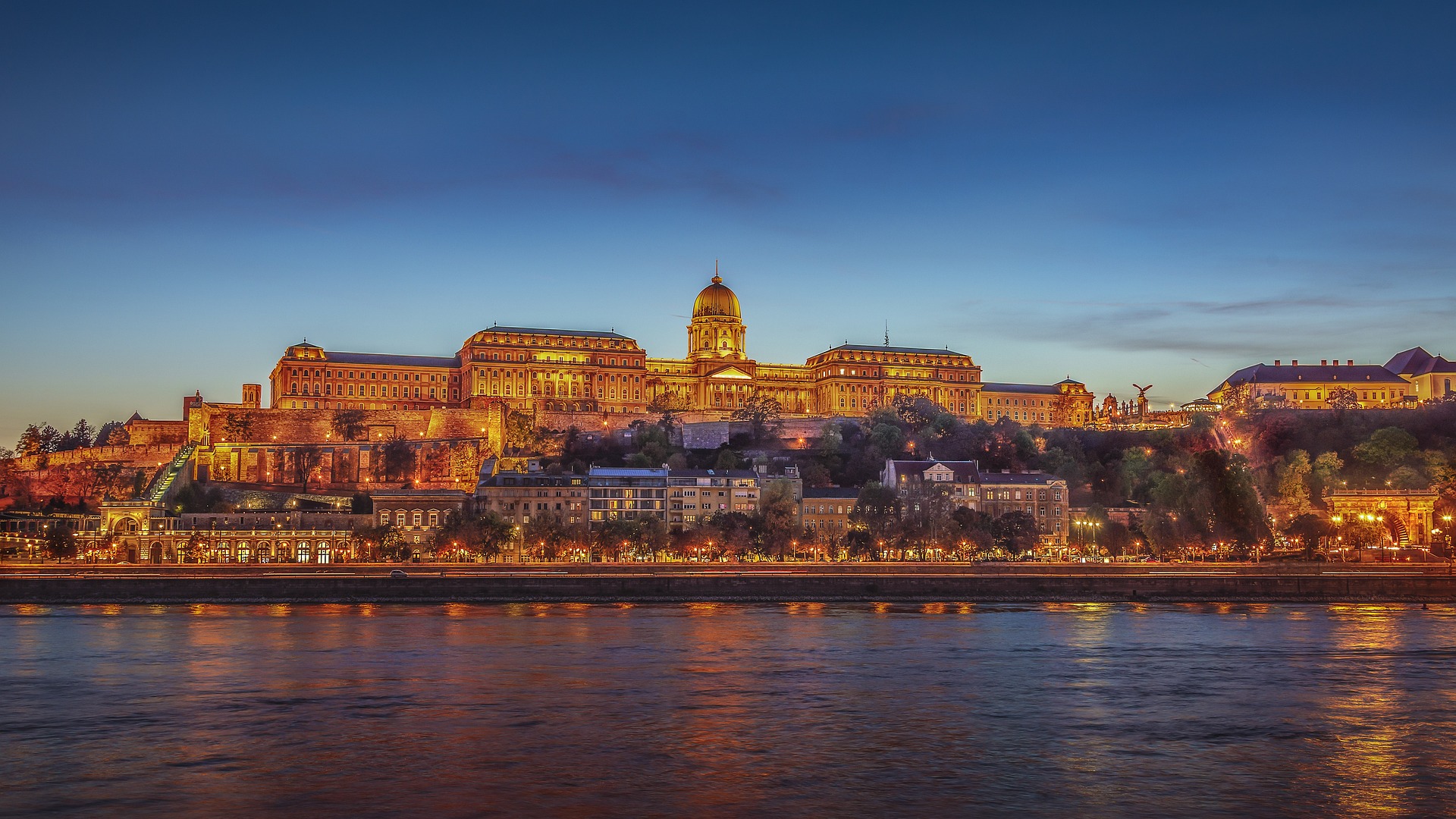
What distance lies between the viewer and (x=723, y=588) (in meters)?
51.5

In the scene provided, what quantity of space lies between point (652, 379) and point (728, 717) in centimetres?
9345

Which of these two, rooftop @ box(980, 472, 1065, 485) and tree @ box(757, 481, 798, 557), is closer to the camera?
tree @ box(757, 481, 798, 557)

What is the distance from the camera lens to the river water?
67.7ft

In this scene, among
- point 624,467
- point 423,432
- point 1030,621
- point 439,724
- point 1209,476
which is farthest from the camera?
point 423,432

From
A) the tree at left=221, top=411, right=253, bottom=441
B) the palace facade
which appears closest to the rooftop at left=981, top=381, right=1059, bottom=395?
the palace facade

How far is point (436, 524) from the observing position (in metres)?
70.7

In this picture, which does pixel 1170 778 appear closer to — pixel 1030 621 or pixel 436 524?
pixel 1030 621

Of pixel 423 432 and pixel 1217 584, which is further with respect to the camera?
pixel 423 432

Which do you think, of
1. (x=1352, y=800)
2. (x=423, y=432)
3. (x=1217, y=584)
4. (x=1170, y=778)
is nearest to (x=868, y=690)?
(x=1170, y=778)

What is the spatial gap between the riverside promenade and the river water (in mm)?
6914

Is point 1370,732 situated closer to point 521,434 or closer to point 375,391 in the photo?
point 521,434

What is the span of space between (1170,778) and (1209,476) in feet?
162

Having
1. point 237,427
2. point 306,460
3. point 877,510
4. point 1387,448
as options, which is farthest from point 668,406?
point 1387,448

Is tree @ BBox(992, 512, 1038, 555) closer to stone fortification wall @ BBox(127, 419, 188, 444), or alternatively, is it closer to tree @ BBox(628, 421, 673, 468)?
tree @ BBox(628, 421, 673, 468)
